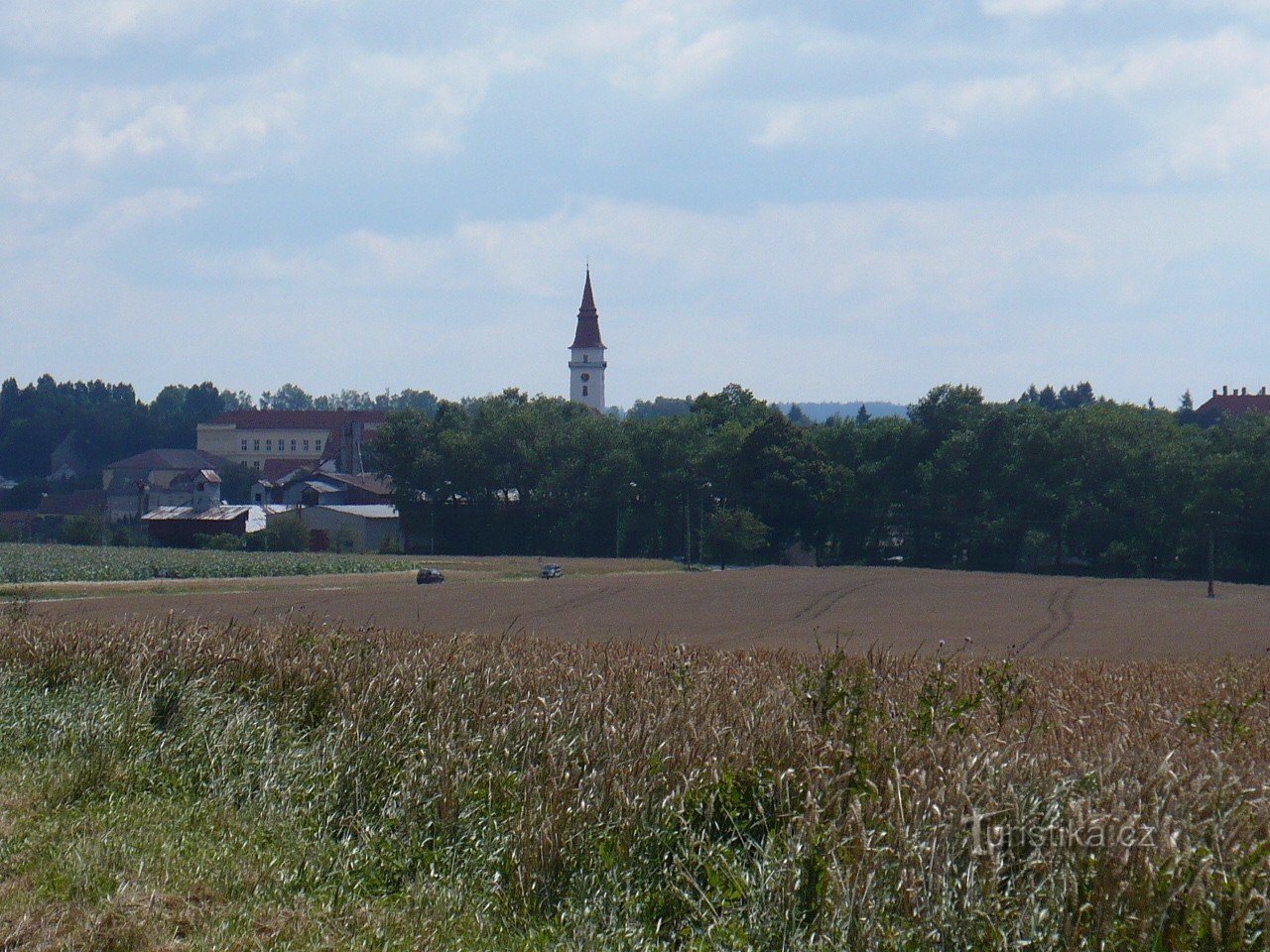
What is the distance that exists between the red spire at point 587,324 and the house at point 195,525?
6246cm

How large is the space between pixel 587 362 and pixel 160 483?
2209 inches

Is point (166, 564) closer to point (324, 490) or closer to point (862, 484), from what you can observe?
point (862, 484)

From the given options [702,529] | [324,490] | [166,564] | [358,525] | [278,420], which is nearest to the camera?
[166,564]

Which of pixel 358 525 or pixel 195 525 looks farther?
pixel 195 525

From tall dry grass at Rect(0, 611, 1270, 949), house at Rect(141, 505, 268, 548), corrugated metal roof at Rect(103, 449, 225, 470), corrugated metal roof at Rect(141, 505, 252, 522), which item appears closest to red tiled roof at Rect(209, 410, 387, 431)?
corrugated metal roof at Rect(103, 449, 225, 470)

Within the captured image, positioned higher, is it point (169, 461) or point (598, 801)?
point (169, 461)

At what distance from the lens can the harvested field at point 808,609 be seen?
102ft

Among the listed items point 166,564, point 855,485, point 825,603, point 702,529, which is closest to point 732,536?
point 702,529

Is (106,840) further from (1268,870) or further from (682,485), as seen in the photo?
(682,485)

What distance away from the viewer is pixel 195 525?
101m

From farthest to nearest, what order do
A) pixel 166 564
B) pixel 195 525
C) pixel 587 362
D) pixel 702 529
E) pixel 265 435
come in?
pixel 265 435 → pixel 587 362 → pixel 195 525 → pixel 702 529 → pixel 166 564

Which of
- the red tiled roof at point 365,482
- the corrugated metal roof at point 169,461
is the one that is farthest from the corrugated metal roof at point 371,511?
the corrugated metal roof at point 169,461

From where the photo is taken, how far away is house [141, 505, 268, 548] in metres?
100

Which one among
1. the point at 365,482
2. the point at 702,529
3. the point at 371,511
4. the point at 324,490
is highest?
the point at 365,482
